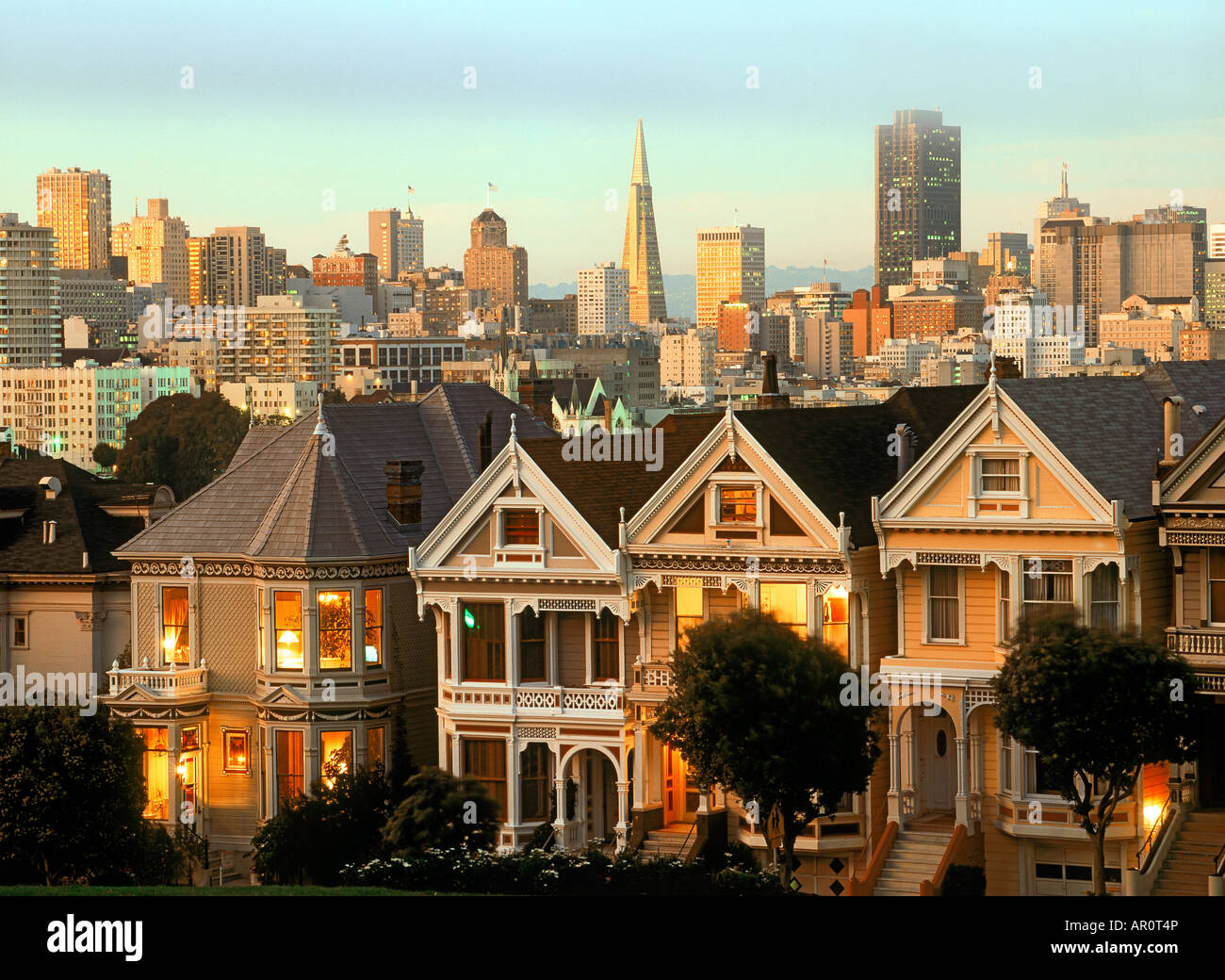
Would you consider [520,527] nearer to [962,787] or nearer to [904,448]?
[904,448]

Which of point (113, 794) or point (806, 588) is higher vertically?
point (806, 588)

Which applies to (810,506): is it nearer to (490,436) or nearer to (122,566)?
(490,436)

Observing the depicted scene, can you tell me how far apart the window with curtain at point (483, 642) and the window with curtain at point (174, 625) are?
6540mm

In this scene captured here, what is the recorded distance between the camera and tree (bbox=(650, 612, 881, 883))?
3934 cm

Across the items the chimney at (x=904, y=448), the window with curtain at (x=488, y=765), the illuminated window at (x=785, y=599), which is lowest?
the window with curtain at (x=488, y=765)

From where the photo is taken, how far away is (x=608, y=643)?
145ft

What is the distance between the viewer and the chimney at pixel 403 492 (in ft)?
160

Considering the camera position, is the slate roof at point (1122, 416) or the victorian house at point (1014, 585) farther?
the slate roof at point (1122, 416)

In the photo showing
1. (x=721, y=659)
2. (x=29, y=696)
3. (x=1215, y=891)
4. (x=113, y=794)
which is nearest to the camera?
(x=1215, y=891)

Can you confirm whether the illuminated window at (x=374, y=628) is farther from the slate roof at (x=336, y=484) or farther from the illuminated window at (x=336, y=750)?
the illuminated window at (x=336, y=750)

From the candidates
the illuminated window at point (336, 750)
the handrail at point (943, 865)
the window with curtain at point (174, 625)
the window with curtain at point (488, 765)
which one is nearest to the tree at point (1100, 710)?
the handrail at point (943, 865)

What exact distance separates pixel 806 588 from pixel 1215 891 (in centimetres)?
934

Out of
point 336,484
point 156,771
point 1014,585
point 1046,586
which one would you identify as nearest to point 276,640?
point 336,484
